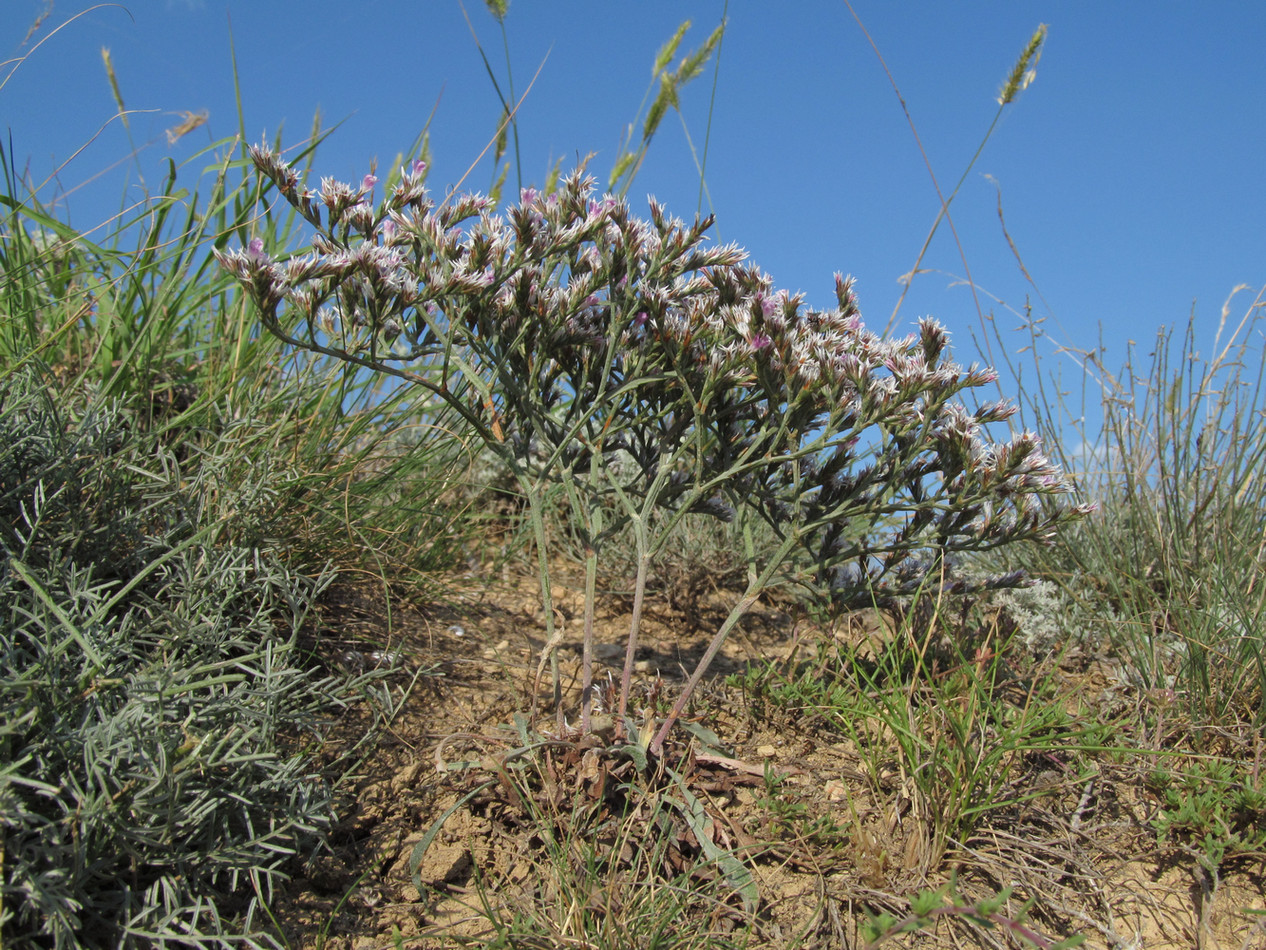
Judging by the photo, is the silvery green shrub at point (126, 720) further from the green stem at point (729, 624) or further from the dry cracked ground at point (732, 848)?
the green stem at point (729, 624)

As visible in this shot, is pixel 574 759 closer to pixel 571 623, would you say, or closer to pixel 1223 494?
pixel 571 623

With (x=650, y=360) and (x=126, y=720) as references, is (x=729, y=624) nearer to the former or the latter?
(x=650, y=360)

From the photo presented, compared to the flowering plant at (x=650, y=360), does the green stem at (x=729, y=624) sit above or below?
below

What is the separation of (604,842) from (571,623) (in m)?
1.53

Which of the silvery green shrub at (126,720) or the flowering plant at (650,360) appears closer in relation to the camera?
the silvery green shrub at (126,720)

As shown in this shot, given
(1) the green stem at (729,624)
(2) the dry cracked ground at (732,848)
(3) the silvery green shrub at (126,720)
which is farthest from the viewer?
(1) the green stem at (729,624)

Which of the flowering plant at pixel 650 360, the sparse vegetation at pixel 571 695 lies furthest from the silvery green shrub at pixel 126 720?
the flowering plant at pixel 650 360

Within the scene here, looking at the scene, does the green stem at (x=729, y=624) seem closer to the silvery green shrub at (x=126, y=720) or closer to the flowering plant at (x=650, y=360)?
the flowering plant at (x=650, y=360)

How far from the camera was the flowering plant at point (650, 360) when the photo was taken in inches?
88.2

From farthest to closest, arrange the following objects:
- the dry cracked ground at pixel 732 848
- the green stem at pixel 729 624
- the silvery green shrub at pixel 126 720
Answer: the green stem at pixel 729 624, the dry cracked ground at pixel 732 848, the silvery green shrub at pixel 126 720

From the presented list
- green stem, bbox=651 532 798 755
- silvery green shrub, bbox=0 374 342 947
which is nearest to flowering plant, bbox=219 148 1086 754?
green stem, bbox=651 532 798 755

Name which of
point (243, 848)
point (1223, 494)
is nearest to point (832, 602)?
point (243, 848)

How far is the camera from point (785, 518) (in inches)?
112

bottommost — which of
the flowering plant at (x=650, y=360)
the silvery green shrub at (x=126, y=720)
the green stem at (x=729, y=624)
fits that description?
the silvery green shrub at (x=126, y=720)
